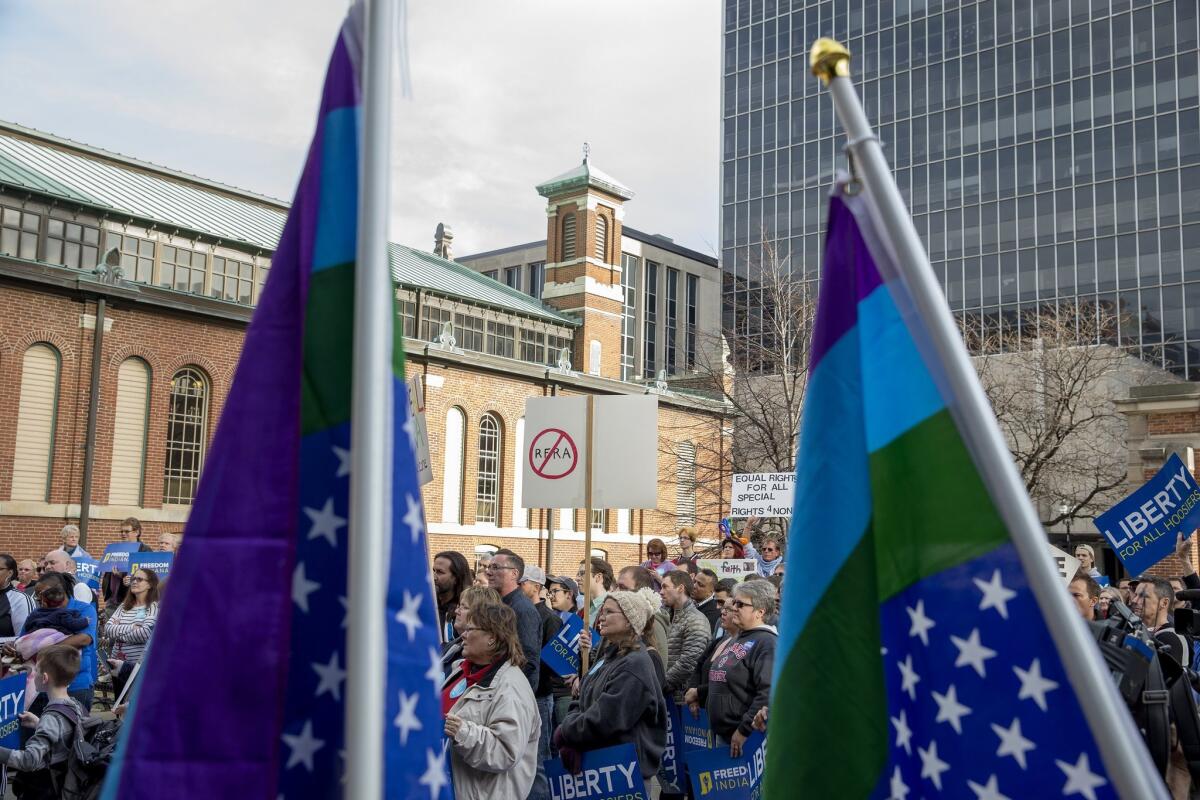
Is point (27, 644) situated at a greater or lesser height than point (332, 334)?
lesser

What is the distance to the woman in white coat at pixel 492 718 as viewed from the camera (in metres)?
5.31

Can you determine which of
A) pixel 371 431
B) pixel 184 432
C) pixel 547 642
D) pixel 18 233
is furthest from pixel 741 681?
pixel 18 233

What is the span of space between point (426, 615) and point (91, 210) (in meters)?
34.5

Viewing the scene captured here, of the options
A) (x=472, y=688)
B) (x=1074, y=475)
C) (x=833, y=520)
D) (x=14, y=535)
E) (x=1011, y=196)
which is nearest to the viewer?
(x=833, y=520)

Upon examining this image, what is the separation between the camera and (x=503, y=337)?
47.2 meters

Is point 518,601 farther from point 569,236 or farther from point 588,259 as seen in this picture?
point 569,236

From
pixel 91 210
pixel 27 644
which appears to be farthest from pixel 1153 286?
pixel 27 644

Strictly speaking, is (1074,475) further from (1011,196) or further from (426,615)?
(1011,196)

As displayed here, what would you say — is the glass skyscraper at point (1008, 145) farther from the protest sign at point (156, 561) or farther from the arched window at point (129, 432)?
the protest sign at point (156, 561)

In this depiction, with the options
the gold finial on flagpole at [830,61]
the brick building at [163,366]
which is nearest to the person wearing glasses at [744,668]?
the gold finial on flagpole at [830,61]

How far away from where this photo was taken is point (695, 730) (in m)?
8.95

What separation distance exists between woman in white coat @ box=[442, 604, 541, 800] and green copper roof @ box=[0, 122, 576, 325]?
25.4 metres

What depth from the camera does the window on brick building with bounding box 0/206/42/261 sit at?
30766 mm

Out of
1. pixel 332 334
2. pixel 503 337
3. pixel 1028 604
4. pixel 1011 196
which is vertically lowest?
pixel 1028 604
